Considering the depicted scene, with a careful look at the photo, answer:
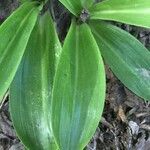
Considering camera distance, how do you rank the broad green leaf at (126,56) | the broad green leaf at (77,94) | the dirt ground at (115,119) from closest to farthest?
the broad green leaf at (77,94)
the broad green leaf at (126,56)
the dirt ground at (115,119)

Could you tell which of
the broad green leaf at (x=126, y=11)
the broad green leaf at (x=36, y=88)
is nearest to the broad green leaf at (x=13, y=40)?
the broad green leaf at (x=36, y=88)

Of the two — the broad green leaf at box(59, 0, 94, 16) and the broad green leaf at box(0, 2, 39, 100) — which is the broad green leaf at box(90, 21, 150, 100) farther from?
the broad green leaf at box(0, 2, 39, 100)

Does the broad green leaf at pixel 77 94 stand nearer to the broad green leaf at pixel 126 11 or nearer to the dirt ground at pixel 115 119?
the broad green leaf at pixel 126 11

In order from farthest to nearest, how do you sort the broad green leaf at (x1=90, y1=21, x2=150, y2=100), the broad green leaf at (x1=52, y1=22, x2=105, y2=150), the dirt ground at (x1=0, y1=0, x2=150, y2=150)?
1. the dirt ground at (x1=0, y1=0, x2=150, y2=150)
2. the broad green leaf at (x1=90, y1=21, x2=150, y2=100)
3. the broad green leaf at (x1=52, y1=22, x2=105, y2=150)

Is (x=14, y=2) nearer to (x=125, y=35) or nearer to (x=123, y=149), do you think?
(x=125, y=35)

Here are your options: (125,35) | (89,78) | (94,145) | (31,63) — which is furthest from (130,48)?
(94,145)

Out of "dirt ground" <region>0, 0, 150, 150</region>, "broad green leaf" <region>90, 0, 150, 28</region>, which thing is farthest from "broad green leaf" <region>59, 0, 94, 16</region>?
"dirt ground" <region>0, 0, 150, 150</region>
